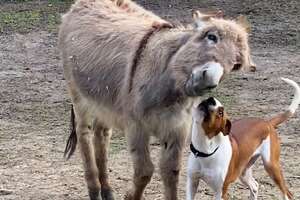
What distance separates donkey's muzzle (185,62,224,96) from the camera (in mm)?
3719

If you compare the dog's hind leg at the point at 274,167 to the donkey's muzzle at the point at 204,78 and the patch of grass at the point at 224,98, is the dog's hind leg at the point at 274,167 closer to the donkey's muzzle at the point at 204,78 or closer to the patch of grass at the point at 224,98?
the donkey's muzzle at the point at 204,78

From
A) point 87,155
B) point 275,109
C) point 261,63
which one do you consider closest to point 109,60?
point 87,155

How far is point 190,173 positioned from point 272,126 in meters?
0.77

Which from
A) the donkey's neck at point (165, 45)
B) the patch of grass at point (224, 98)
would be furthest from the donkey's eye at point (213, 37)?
the patch of grass at point (224, 98)

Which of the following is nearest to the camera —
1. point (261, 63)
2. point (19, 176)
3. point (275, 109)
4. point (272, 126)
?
point (272, 126)

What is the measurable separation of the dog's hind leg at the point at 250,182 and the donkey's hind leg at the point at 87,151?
96 centimetres

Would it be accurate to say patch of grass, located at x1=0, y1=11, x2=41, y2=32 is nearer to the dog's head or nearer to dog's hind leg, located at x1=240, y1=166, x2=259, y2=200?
dog's hind leg, located at x1=240, y1=166, x2=259, y2=200

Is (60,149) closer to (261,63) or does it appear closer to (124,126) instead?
(124,126)

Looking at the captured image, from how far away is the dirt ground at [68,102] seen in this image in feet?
18.2

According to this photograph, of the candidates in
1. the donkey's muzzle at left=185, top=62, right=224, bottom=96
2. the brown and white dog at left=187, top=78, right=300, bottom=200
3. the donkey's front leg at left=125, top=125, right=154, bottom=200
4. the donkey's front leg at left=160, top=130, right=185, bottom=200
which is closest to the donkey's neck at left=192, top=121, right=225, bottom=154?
the brown and white dog at left=187, top=78, right=300, bottom=200

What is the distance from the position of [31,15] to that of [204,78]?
7.92 meters

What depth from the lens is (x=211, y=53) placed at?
12.4ft

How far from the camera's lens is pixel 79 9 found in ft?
18.1

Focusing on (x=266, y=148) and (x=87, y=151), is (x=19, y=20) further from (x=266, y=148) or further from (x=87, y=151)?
(x=266, y=148)
